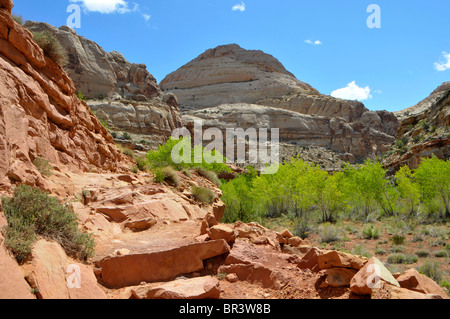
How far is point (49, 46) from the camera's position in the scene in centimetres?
1140

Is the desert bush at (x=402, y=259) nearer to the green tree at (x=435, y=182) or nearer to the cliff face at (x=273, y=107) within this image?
the green tree at (x=435, y=182)

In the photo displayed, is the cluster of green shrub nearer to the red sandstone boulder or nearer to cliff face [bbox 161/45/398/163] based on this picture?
the red sandstone boulder

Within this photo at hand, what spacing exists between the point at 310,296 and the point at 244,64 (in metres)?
129

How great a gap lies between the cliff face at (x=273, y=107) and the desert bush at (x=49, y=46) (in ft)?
197

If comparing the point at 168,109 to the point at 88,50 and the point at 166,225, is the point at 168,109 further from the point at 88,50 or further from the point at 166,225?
the point at 166,225

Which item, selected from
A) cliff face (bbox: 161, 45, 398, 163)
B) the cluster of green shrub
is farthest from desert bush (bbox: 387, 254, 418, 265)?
cliff face (bbox: 161, 45, 398, 163)

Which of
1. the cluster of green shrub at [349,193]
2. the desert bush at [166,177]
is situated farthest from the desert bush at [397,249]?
the desert bush at [166,177]

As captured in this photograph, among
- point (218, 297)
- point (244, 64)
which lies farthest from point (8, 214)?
point (244, 64)

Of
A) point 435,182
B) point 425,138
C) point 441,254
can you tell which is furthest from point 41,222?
point 425,138

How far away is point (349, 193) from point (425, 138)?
1820 centimetres

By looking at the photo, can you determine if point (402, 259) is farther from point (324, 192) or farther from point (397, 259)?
point (324, 192)

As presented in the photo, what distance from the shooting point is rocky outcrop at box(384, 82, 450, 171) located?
32062 mm

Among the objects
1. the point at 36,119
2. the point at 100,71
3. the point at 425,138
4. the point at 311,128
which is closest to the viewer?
the point at 36,119
